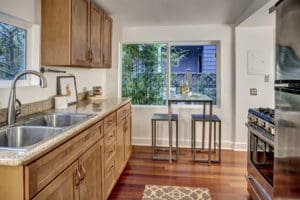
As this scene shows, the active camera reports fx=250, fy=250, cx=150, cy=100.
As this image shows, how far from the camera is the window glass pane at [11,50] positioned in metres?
2.04

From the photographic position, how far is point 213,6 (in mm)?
3262

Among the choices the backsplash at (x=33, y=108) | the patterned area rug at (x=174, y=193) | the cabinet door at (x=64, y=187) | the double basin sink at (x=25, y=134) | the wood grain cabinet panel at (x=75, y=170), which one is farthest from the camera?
the patterned area rug at (x=174, y=193)

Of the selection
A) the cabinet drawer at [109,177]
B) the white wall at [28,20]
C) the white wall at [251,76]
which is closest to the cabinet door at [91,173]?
the cabinet drawer at [109,177]

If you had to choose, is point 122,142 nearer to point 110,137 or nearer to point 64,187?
point 110,137

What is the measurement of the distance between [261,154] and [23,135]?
6.38 ft

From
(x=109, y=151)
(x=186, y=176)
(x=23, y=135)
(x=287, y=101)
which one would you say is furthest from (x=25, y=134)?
(x=186, y=176)

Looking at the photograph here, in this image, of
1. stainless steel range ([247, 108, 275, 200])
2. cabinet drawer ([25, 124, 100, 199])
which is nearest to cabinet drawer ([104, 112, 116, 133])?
cabinet drawer ([25, 124, 100, 199])

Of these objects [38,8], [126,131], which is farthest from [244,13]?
[38,8]

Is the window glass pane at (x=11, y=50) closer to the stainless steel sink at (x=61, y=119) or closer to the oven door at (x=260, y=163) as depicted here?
→ the stainless steel sink at (x=61, y=119)

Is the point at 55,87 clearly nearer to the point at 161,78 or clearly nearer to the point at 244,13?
the point at 161,78

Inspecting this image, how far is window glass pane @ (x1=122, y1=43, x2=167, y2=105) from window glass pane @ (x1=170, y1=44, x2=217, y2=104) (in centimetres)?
21

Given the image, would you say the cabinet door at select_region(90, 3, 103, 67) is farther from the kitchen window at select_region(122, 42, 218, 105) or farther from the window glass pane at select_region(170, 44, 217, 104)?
the window glass pane at select_region(170, 44, 217, 104)

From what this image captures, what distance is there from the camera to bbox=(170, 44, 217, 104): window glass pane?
4.53m

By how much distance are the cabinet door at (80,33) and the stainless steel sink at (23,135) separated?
0.98 metres
